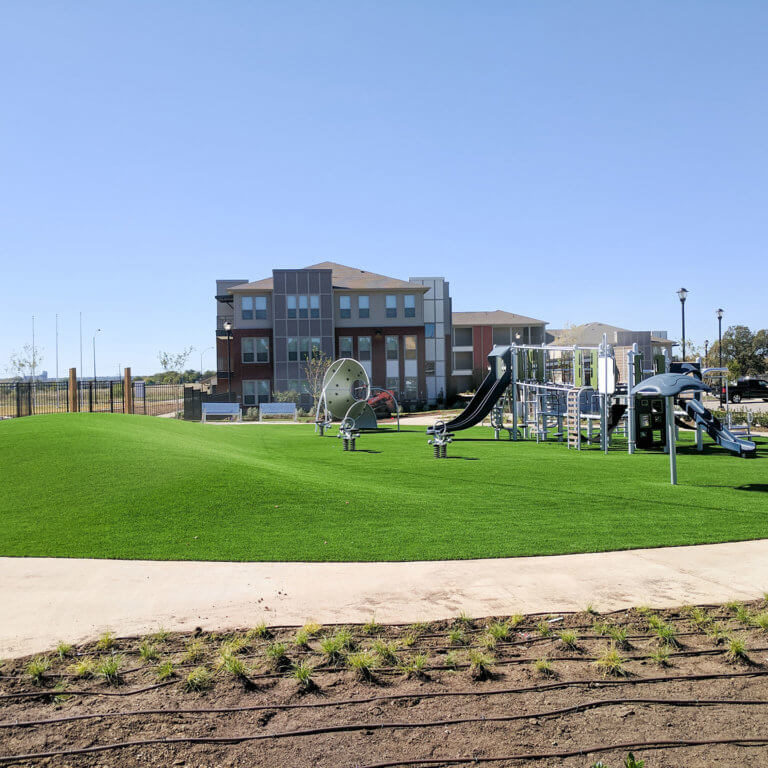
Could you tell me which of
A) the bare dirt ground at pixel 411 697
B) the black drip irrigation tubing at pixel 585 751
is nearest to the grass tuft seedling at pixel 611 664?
the bare dirt ground at pixel 411 697

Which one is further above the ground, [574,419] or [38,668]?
[574,419]

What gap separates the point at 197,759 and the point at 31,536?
5.62m

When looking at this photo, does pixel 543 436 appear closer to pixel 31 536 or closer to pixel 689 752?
pixel 31 536

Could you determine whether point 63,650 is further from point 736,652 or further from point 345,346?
point 345,346

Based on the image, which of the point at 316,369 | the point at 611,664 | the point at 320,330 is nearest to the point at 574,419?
the point at 611,664

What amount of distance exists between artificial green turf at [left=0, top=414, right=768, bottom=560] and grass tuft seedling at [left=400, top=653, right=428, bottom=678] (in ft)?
8.73

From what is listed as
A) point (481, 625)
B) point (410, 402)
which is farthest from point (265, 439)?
point (410, 402)

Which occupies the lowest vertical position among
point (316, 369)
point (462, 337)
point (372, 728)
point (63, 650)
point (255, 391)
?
point (372, 728)

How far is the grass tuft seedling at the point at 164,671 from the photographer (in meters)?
4.39

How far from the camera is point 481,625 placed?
5.28 metres

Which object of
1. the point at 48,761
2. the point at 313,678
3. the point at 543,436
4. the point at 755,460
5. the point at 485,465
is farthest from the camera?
the point at 543,436

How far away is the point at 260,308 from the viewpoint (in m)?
49.8

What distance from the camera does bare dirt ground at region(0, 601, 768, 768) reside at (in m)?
3.54

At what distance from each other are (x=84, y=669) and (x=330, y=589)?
88.3 inches
